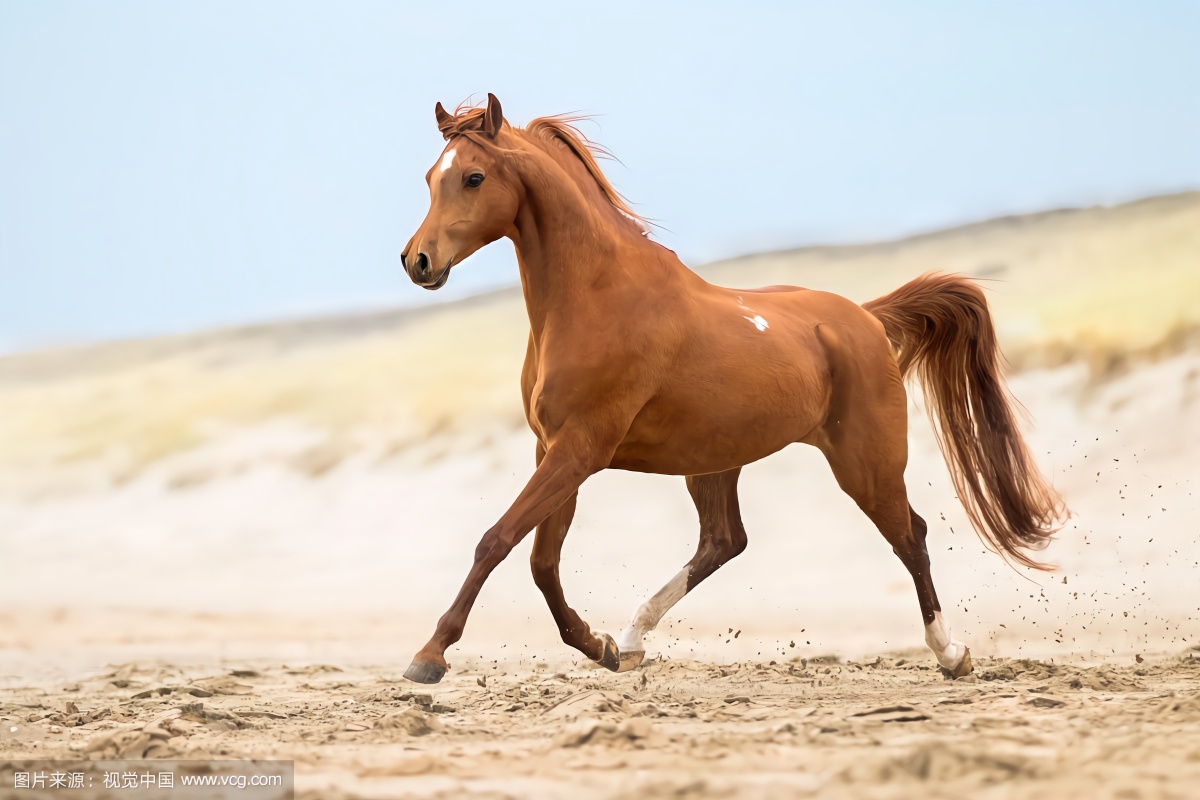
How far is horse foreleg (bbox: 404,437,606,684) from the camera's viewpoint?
427 cm

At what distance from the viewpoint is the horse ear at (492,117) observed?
15.3 feet

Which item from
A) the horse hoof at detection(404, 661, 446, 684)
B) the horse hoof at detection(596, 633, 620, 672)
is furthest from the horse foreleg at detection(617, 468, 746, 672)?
the horse hoof at detection(404, 661, 446, 684)

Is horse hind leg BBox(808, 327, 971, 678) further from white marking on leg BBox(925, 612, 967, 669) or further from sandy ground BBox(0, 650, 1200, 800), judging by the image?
sandy ground BBox(0, 650, 1200, 800)

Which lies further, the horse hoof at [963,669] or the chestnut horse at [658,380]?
the horse hoof at [963,669]

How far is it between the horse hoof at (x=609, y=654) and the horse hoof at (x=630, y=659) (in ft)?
0.45

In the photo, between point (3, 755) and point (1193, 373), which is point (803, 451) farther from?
point (3, 755)

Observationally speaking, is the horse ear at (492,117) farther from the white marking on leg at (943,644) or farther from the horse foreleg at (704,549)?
the white marking on leg at (943,644)

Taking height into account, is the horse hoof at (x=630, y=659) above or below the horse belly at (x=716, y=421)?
below

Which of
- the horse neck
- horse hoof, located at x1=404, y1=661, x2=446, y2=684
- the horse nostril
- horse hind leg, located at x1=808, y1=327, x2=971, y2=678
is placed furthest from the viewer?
horse hind leg, located at x1=808, y1=327, x2=971, y2=678

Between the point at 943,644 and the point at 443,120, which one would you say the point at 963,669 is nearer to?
the point at 943,644

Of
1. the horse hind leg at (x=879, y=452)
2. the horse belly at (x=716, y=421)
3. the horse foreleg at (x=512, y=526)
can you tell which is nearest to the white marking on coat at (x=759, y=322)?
the horse belly at (x=716, y=421)

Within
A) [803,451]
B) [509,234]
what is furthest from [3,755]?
[803,451]

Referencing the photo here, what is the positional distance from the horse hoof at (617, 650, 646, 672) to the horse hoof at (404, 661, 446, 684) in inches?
50.9

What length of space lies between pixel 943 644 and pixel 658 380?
1.71 metres
